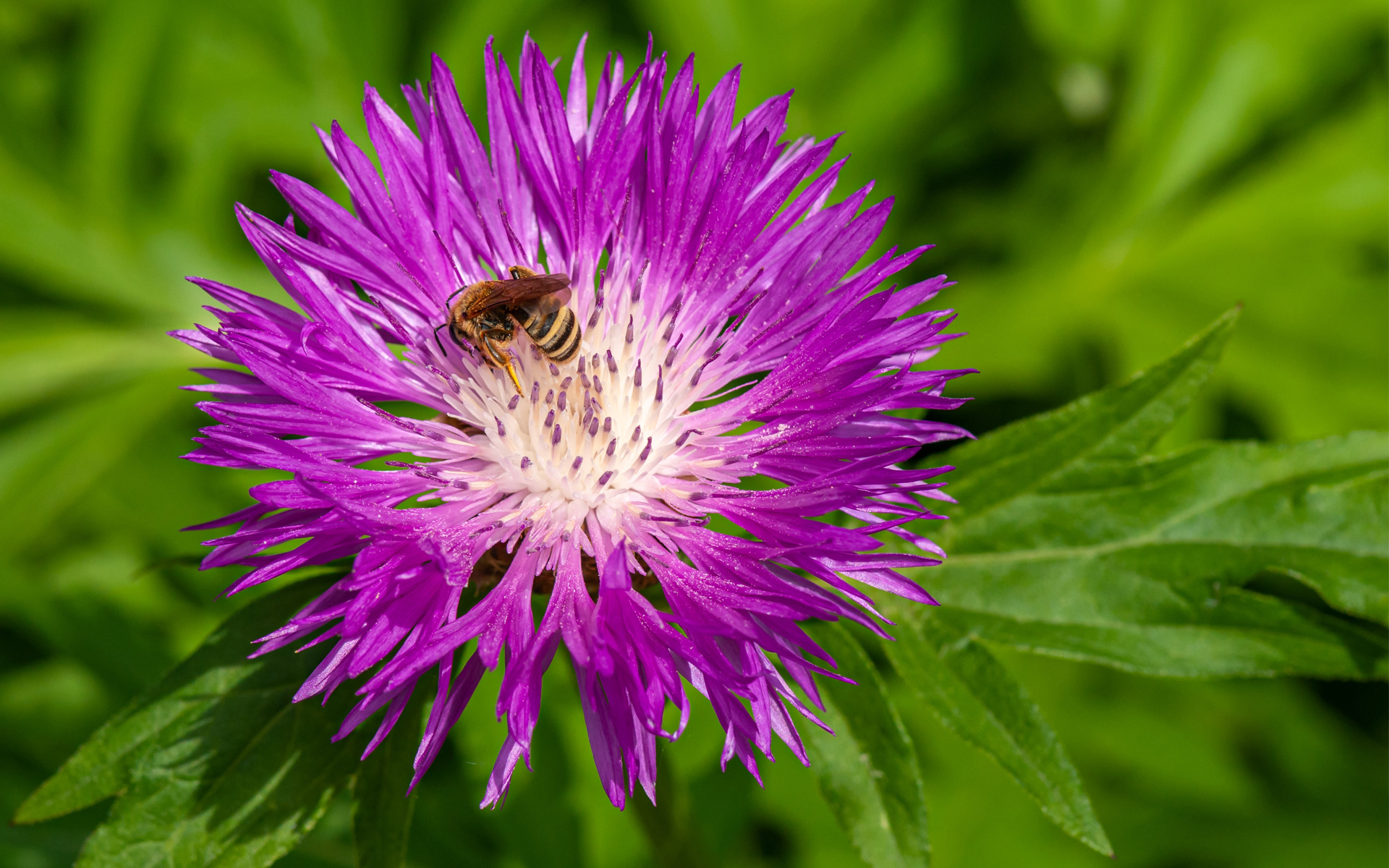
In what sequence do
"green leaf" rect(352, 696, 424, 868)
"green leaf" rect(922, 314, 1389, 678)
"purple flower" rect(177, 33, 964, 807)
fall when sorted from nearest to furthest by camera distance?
"purple flower" rect(177, 33, 964, 807) < "green leaf" rect(352, 696, 424, 868) < "green leaf" rect(922, 314, 1389, 678)

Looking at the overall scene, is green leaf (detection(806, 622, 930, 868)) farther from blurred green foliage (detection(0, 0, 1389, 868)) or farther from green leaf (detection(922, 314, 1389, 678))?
blurred green foliage (detection(0, 0, 1389, 868))

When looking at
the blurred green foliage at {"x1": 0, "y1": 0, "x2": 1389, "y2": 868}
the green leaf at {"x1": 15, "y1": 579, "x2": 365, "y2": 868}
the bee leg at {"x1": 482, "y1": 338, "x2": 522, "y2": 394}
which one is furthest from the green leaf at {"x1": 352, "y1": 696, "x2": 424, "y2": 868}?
the blurred green foliage at {"x1": 0, "y1": 0, "x2": 1389, "y2": 868}

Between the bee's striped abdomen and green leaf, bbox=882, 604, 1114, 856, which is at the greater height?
the bee's striped abdomen

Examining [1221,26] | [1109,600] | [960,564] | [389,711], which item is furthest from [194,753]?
[1221,26]

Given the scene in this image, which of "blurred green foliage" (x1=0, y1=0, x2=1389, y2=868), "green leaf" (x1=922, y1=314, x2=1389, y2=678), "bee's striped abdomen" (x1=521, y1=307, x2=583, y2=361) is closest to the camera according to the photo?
"green leaf" (x1=922, y1=314, x2=1389, y2=678)

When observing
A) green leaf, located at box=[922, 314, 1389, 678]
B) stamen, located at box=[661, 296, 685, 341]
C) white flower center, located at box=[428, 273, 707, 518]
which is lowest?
green leaf, located at box=[922, 314, 1389, 678]

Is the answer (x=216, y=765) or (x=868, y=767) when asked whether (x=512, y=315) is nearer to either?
(x=216, y=765)

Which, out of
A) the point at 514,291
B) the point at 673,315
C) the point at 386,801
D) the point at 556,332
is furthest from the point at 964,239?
the point at 386,801

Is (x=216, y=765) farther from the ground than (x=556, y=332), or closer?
closer

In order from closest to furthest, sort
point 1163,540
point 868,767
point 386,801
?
point 386,801 → point 868,767 → point 1163,540
